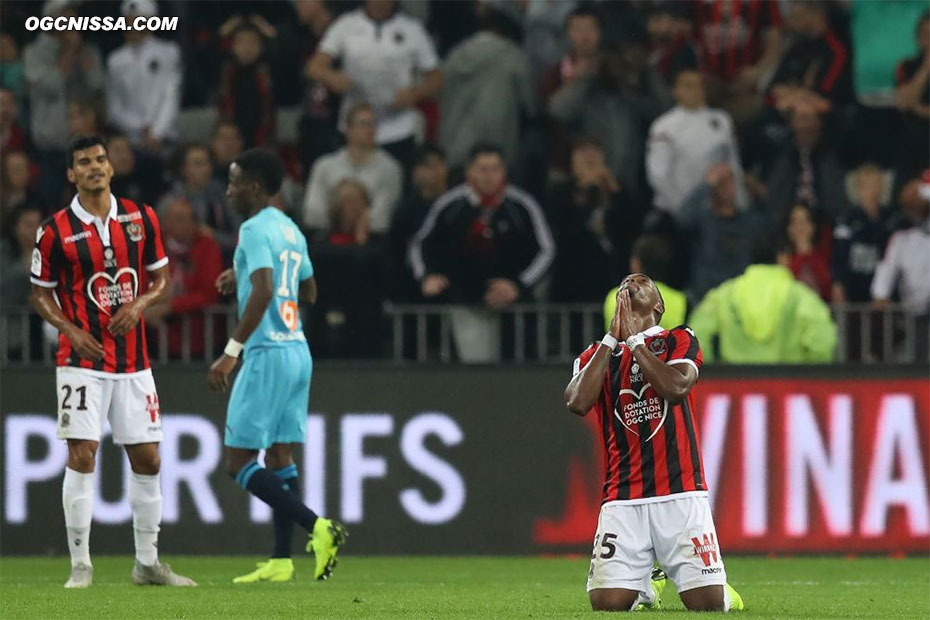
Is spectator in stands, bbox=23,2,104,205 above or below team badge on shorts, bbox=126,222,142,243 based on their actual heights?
above

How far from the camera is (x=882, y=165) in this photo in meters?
16.1

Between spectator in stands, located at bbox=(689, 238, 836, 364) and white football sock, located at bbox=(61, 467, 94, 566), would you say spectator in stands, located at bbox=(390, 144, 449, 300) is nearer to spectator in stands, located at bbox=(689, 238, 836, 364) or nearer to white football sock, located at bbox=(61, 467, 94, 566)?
spectator in stands, located at bbox=(689, 238, 836, 364)

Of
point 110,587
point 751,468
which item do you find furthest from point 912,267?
point 110,587

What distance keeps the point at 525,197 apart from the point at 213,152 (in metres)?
2.91

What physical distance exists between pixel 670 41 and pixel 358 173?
3093 mm

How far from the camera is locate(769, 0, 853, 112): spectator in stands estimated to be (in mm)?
16156

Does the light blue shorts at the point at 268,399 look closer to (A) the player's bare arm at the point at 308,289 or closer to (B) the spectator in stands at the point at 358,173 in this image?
(A) the player's bare arm at the point at 308,289

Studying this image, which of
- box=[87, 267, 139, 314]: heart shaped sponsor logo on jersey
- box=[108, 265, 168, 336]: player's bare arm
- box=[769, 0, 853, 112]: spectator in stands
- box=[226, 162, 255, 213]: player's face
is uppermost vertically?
box=[769, 0, 853, 112]: spectator in stands

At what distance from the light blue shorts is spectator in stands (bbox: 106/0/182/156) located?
5.86 meters

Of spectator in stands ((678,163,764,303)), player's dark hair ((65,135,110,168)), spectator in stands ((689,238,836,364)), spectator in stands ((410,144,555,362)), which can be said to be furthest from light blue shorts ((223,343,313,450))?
spectator in stands ((678,163,764,303))

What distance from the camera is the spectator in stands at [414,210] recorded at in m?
15.0

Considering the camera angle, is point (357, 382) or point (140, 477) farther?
point (357, 382)

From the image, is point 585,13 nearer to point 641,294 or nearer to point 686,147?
point 686,147

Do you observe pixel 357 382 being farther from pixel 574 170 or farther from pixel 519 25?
pixel 519 25
